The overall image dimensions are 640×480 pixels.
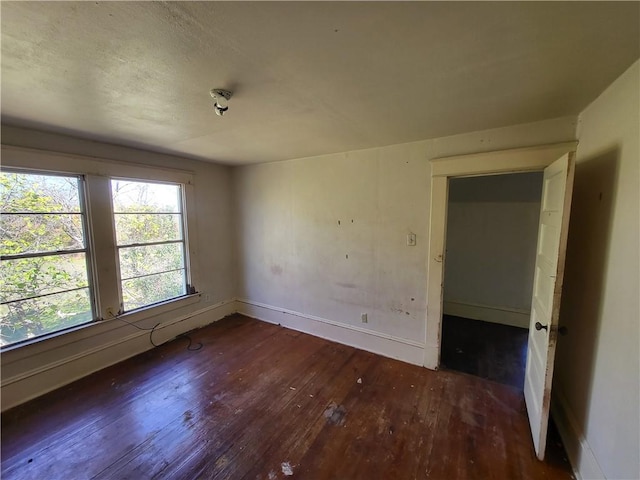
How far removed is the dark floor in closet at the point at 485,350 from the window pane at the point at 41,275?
3.80 meters

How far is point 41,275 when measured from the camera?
2.33 meters

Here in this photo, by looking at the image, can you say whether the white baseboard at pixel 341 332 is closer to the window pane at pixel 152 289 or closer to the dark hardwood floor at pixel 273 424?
the dark hardwood floor at pixel 273 424

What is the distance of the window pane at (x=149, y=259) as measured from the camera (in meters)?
2.93

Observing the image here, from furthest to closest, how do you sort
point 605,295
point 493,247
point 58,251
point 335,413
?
point 493,247
point 58,251
point 335,413
point 605,295

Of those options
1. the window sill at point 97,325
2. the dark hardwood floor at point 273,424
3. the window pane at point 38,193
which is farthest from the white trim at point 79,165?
the dark hardwood floor at point 273,424

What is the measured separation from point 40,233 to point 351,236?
2936 mm

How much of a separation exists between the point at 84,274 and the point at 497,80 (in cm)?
372

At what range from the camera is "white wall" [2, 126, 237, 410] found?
224cm

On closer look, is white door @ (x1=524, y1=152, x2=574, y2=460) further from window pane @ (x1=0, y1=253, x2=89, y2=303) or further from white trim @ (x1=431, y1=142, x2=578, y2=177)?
window pane @ (x1=0, y1=253, x2=89, y2=303)

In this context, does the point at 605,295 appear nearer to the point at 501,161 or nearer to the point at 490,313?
the point at 501,161

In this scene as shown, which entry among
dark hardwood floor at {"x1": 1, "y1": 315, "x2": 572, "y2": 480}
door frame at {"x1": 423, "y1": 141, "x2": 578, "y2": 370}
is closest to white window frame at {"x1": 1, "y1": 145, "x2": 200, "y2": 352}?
dark hardwood floor at {"x1": 1, "y1": 315, "x2": 572, "y2": 480}

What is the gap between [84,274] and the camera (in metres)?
2.61

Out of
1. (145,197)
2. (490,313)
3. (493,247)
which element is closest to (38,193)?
(145,197)

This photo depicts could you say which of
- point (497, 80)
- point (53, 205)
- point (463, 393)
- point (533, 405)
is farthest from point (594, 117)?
point (53, 205)
